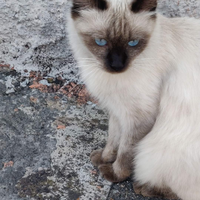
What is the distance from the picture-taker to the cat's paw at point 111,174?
2111 millimetres

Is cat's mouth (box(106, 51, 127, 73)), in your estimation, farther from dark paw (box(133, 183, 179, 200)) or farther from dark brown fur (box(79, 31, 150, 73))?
dark paw (box(133, 183, 179, 200))

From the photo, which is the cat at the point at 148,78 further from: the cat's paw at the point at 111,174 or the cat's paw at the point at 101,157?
the cat's paw at the point at 101,157

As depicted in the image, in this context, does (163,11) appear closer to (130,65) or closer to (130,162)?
(130,65)

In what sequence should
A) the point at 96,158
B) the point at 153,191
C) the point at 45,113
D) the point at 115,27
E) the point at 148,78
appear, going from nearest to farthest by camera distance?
the point at 115,27 → the point at 148,78 → the point at 153,191 → the point at 96,158 → the point at 45,113

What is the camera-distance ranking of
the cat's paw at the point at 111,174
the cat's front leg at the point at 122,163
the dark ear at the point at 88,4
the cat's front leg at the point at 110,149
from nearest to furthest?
1. the dark ear at the point at 88,4
2. the cat's front leg at the point at 122,163
3. the cat's paw at the point at 111,174
4. the cat's front leg at the point at 110,149

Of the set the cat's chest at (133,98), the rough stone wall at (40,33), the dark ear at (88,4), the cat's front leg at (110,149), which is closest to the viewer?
the dark ear at (88,4)

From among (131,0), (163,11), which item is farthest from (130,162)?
(163,11)

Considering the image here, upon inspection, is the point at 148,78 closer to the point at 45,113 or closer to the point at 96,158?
the point at 96,158

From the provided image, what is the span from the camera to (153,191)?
2062mm

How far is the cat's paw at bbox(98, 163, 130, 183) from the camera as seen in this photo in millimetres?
2111

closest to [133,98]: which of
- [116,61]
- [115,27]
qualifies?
[116,61]

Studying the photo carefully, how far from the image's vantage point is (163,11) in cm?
261

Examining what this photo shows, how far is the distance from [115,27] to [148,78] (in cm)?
36

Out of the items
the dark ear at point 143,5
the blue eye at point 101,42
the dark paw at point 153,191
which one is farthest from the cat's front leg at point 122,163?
the dark ear at point 143,5
